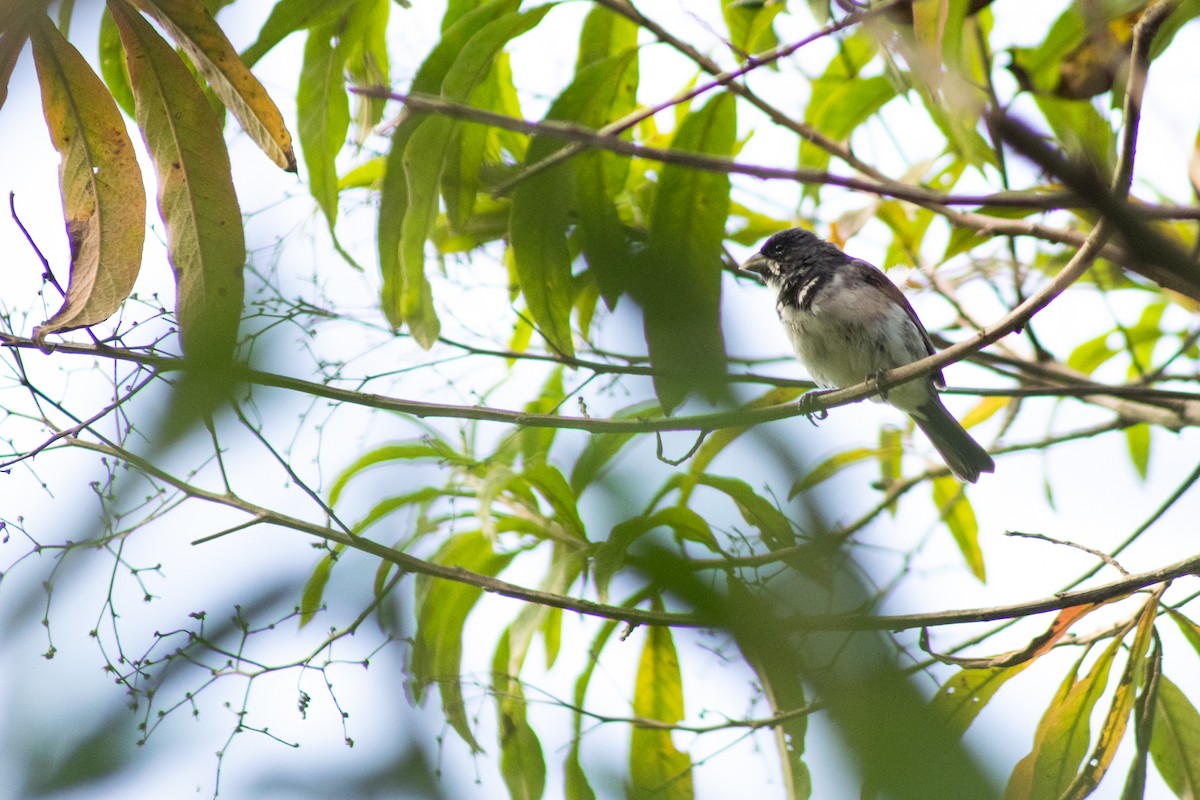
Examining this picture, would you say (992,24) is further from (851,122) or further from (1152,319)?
(1152,319)

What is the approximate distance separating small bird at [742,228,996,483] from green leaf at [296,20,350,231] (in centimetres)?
224

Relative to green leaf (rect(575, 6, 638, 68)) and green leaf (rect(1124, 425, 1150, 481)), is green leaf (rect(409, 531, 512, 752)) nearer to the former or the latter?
green leaf (rect(575, 6, 638, 68))

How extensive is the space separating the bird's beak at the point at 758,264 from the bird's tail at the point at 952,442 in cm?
99

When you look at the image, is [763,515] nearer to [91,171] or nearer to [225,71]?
[225,71]

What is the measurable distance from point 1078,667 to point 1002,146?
104 inches

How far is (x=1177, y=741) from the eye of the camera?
2814mm

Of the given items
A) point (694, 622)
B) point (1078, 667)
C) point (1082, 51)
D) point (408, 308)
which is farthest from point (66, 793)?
point (1082, 51)

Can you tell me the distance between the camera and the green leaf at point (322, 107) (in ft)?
9.93

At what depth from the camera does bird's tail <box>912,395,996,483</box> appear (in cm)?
455

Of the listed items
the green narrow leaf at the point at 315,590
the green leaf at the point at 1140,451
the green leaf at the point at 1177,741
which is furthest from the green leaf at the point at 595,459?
the green leaf at the point at 1140,451

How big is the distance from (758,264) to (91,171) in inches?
134

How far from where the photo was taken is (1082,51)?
2.89 metres

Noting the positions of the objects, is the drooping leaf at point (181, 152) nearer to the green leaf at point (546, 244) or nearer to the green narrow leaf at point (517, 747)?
the green leaf at point (546, 244)

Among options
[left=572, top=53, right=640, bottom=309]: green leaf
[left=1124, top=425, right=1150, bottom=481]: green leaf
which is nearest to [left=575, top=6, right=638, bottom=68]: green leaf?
[left=572, top=53, right=640, bottom=309]: green leaf
